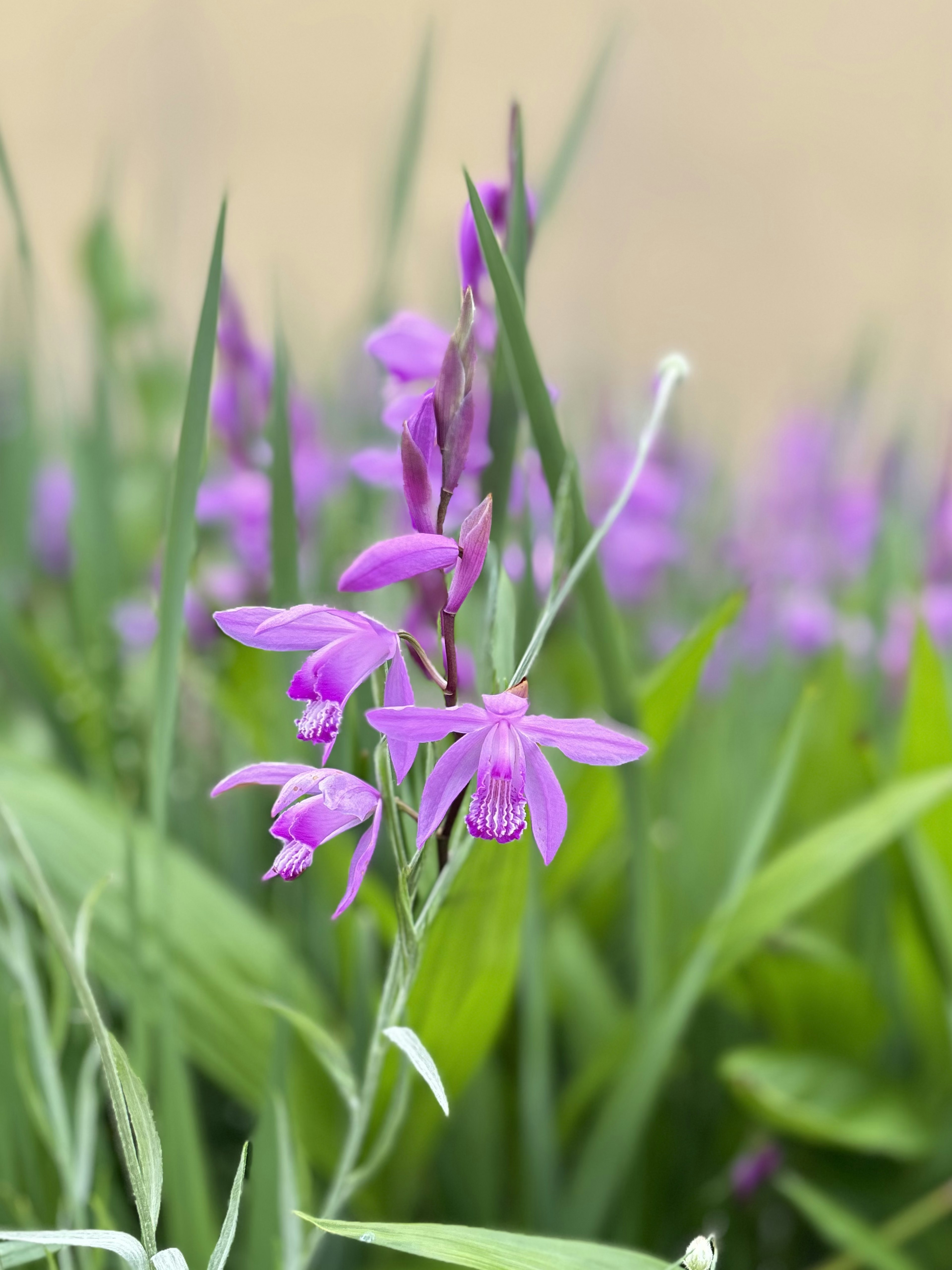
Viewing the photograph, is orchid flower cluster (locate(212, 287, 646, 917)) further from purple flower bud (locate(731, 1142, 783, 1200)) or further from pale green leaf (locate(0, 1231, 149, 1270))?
purple flower bud (locate(731, 1142, 783, 1200))

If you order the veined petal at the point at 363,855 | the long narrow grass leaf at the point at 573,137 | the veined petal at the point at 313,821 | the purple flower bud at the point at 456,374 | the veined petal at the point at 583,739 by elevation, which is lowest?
the veined petal at the point at 363,855

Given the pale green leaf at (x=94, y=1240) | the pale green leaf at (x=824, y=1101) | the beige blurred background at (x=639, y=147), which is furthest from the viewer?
the beige blurred background at (x=639, y=147)

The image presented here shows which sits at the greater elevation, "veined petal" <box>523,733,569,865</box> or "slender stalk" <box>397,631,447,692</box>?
"slender stalk" <box>397,631,447,692</box>

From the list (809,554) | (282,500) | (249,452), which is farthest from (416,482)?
(809,554)

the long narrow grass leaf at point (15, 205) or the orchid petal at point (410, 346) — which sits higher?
the long narrow grass leaf at point (15, 205)

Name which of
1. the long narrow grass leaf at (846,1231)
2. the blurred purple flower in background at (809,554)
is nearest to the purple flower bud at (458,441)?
the long narrow grass leaf at (846,1231)

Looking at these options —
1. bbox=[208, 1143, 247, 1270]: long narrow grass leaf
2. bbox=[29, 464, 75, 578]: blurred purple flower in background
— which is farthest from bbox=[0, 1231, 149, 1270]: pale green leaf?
bbox=[29, 464, 75, 578]: blurred purple flower in background

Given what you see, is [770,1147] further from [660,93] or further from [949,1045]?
[660,93]

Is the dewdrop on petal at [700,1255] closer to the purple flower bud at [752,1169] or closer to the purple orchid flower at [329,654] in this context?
the purple orchid flower at [329,654]
